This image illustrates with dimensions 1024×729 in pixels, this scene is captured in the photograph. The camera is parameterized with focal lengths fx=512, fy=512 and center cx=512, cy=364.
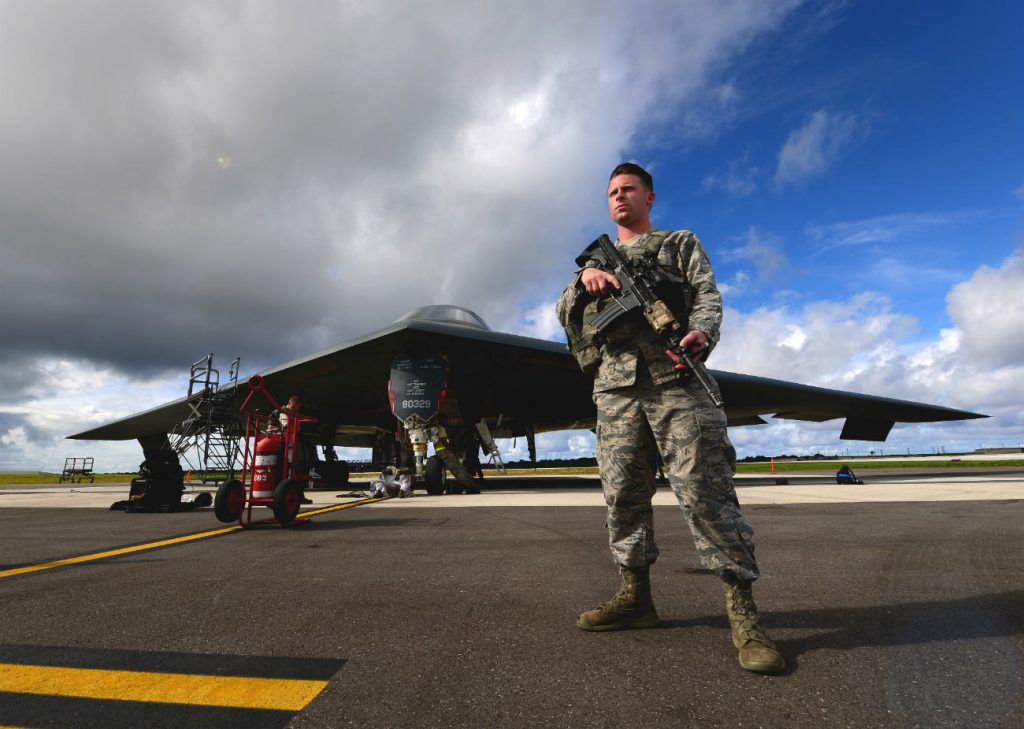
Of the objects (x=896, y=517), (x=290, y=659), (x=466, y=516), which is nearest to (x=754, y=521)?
(x=896, y=517)

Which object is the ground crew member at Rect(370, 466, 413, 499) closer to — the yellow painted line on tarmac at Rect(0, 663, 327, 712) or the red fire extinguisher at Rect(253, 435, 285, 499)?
the red fire extinguisher at Rect(253, 435, 285, 499)

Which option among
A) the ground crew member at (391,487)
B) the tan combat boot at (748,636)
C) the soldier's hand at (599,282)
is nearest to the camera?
the tan combat boot at (748,636)

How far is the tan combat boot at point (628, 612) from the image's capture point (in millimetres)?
2500

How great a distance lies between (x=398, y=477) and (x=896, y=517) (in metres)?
10.1

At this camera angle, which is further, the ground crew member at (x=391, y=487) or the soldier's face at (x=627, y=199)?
the ground crew member at (x=391, y=487)

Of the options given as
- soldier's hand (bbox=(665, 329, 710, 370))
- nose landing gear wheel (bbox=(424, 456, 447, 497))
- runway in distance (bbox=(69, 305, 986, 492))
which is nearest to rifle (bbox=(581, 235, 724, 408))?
soldier's hand (bbox=(665, 329, 710, 370))

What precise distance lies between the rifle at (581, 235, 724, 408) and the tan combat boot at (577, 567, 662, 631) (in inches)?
38.8

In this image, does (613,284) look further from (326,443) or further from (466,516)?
(326,443)

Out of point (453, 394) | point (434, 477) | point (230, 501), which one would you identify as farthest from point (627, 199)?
point (453, 394)

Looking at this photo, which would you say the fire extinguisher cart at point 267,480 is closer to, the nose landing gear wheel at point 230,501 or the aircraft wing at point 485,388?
the nose landing gear wheel at point 230,501

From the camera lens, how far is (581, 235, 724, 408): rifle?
258 centimetres

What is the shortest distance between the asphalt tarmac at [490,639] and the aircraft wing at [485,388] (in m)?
12.8

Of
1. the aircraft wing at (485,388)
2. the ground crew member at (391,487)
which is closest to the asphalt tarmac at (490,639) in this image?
the ground crew member at (391,487)

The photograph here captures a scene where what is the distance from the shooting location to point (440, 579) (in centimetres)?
351
